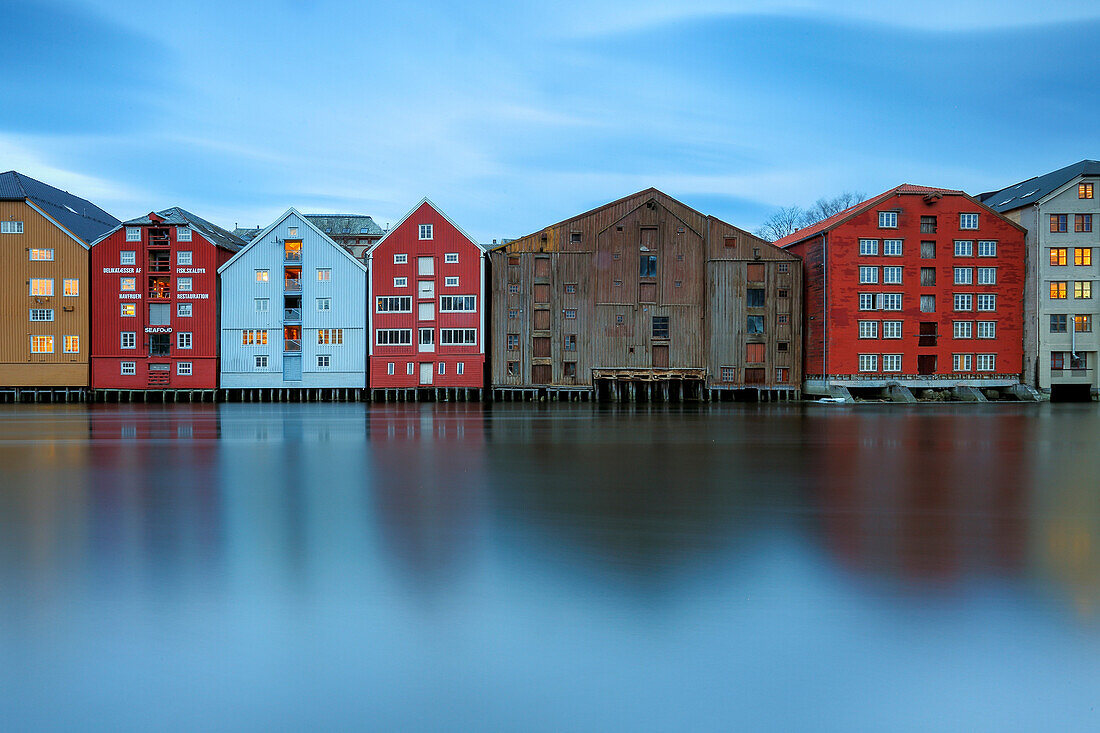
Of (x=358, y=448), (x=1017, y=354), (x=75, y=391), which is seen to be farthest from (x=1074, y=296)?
(x=75, y=391)

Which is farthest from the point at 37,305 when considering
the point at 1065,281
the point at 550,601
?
the point at 1065,281

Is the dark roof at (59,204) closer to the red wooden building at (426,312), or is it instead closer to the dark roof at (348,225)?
the dark roof at (348,225)

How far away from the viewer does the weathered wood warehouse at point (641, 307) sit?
4778cm

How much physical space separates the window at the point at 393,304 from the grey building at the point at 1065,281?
44.7 m

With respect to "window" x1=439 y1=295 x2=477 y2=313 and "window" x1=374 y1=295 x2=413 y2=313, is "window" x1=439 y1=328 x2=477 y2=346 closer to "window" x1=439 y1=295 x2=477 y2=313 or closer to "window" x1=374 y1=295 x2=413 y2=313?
"window" x1=439 y1=295 x2=477 y2=313

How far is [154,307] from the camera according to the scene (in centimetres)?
4838

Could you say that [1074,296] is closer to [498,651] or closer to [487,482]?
[487,482]

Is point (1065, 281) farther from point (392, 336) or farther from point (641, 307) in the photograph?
point (392, 336)

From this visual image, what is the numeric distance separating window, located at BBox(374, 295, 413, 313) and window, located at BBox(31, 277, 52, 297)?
23.2 meters

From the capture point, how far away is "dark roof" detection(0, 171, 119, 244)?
48844mm

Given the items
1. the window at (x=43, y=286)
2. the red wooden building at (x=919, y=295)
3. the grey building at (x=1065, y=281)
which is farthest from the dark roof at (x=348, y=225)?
the grey building at (x=1065, y=281)

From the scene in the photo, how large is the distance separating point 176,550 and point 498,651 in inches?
192

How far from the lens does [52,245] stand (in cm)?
4819

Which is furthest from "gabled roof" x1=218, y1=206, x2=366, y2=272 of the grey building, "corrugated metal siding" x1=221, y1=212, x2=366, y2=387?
the grey building
